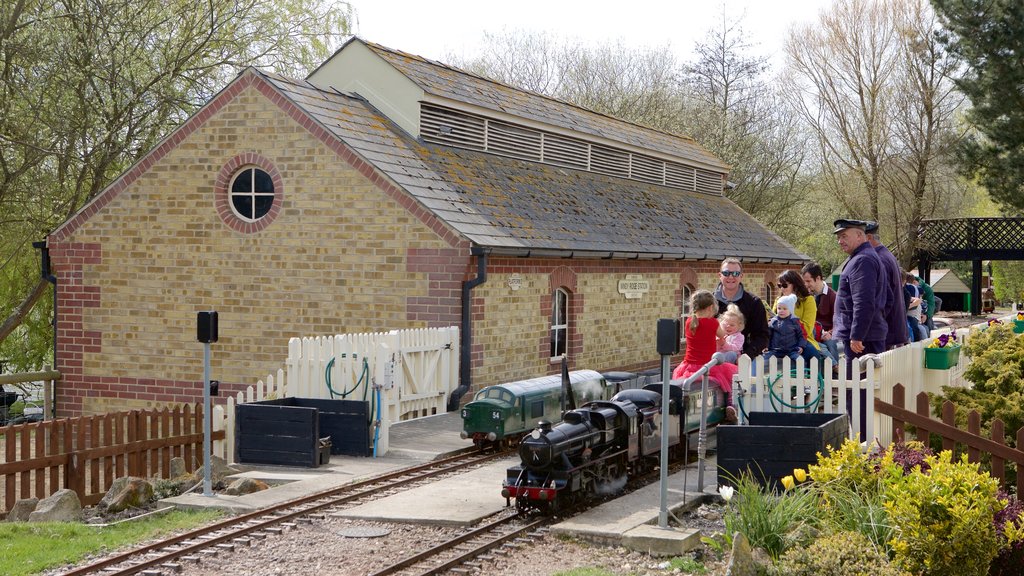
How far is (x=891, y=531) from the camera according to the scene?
7.40 m

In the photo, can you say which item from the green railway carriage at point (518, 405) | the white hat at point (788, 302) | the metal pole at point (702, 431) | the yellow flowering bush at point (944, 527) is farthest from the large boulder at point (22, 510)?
the yellow flowering bush at point (944, 527)

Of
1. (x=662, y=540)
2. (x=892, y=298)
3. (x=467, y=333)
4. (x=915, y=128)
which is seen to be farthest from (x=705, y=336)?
(x=915, y=128)

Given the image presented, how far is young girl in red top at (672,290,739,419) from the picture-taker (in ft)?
37.1

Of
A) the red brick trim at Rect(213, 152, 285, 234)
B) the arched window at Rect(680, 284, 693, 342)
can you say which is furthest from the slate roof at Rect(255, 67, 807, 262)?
the red brick trim at Rect(213, 152, 285, 234)

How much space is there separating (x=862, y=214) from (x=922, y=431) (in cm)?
3730

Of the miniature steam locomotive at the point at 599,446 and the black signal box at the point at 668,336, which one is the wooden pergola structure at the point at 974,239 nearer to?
the miniature steam locomotive at the point at 599,446

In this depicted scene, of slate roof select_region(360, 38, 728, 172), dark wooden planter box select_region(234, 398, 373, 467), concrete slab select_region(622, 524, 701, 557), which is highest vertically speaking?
slate roof select_region(360, 38, 728, 172)

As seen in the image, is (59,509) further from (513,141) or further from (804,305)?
(513,141)

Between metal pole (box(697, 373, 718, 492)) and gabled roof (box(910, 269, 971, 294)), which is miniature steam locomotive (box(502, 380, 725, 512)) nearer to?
metal pole (box(697, 373, 718, 492))

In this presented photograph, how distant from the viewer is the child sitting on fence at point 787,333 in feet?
39.1

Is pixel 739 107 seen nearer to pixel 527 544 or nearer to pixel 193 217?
pixel 193 217

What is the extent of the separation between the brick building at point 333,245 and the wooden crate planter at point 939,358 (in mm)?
7006

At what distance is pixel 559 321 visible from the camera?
2062 cm

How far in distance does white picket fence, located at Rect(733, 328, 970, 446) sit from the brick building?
6.72m
